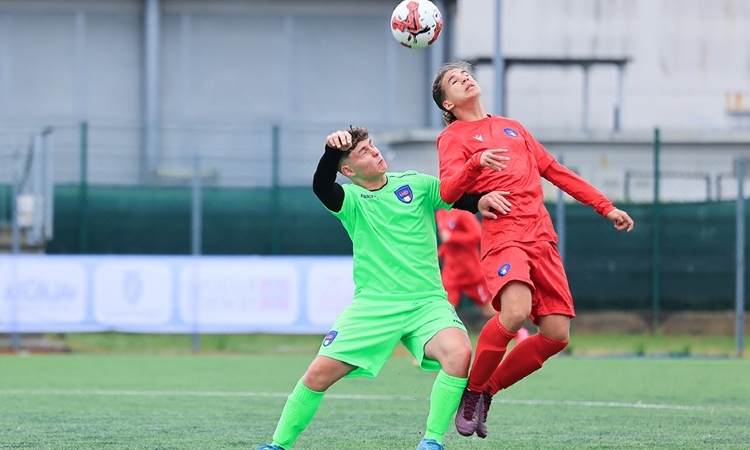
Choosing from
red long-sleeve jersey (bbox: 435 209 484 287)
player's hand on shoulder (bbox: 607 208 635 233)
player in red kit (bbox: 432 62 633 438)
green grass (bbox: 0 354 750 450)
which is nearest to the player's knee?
player in red kit (bbox: 432 62 633 438)

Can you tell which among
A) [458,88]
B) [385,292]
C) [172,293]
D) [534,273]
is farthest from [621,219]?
[172,293]

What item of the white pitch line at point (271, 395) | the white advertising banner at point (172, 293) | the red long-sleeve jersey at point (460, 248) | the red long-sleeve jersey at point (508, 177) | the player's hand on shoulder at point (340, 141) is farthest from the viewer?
the white advertising banner at point (172, 293)

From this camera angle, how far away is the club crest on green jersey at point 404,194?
20.2 ft

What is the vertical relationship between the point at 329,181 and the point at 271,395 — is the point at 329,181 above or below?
above

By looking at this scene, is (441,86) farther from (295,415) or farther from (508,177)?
(295,415)

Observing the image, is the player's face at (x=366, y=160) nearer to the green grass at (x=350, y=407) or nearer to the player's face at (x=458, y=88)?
the player's face at (x=458, y=88)

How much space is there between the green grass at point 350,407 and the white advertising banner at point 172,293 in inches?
51.7

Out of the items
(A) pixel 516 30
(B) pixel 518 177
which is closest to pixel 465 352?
(B) pixel 518 177

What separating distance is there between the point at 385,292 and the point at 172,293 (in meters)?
8.90

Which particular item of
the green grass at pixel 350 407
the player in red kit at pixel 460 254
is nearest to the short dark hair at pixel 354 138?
the green grass at pixel 350 407

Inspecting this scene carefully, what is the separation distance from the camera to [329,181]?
6066mm

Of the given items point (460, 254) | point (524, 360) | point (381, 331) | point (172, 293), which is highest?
point (460, 254)

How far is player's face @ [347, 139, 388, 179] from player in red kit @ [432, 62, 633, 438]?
32 centimetres

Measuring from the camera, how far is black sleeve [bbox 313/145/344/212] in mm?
6031
